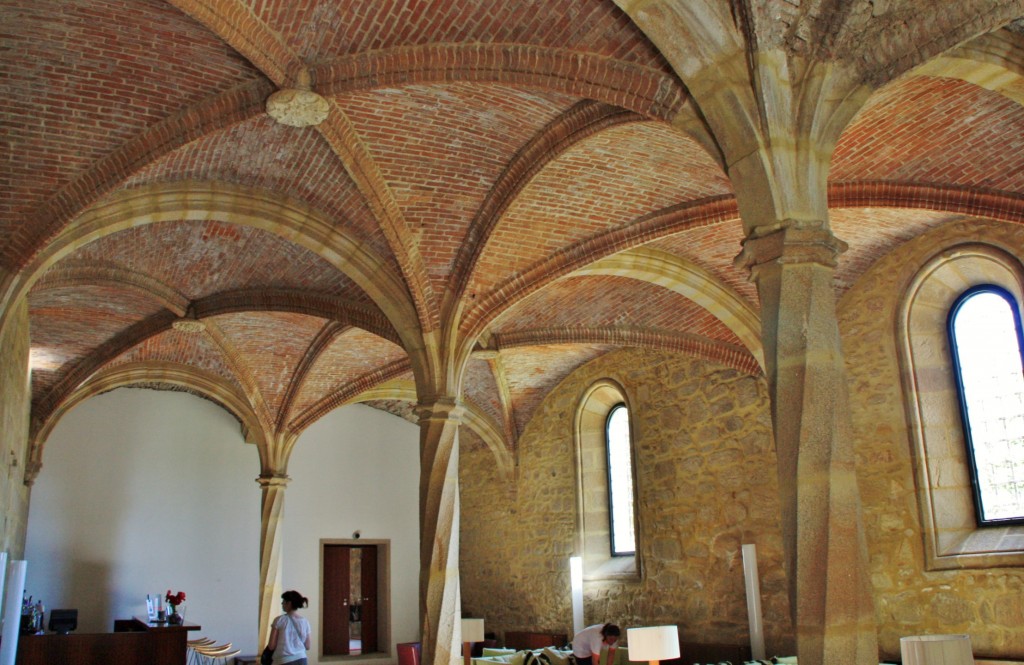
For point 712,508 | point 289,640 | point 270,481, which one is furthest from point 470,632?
point 270,481

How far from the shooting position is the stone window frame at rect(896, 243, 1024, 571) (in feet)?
28.8

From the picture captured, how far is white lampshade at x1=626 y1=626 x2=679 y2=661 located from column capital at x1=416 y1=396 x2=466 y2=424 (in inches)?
131

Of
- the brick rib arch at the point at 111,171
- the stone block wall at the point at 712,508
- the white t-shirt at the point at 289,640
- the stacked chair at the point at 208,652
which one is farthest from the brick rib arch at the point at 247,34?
the stacked chair at the point at 208,652

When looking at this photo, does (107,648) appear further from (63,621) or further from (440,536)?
(440,536)

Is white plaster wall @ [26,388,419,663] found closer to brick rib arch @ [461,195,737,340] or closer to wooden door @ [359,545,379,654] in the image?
wooden door @ [359,545,379,654]

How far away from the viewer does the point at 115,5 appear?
642 cm

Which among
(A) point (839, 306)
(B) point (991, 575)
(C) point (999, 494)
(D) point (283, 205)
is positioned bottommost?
(B) point (991, 575)

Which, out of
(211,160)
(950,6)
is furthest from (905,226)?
(211,160)

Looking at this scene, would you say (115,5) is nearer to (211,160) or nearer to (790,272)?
(211,160)

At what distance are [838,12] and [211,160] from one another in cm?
549

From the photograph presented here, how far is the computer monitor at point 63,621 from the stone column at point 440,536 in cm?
503

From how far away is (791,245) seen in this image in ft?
15.7

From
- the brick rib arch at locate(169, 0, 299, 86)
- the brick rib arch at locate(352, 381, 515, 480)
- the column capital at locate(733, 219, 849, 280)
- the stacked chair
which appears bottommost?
the stacked chair

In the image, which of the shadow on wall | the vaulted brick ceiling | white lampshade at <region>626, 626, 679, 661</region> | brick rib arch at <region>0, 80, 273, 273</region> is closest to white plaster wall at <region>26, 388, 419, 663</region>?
the shadow on wall
